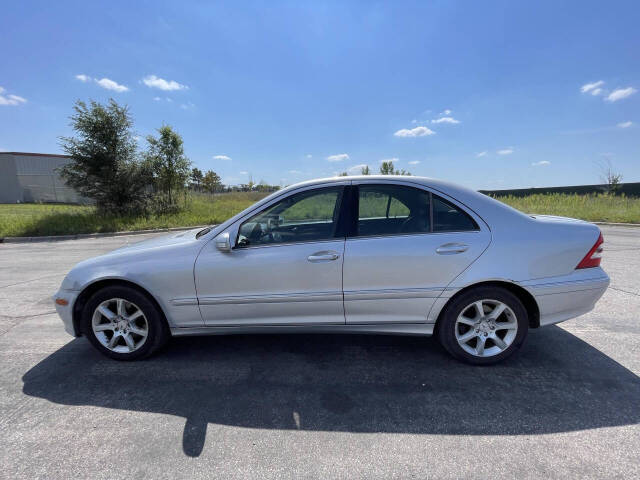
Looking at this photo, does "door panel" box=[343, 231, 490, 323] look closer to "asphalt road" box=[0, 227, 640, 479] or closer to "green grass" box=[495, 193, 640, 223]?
"asphalt road" box=[0, 227, 640, 479]

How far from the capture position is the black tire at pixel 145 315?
272 centimetres

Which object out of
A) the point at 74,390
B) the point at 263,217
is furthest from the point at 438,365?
the point at 74,390

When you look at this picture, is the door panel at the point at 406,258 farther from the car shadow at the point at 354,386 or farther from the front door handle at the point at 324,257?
the car shadow at the point at 354,386

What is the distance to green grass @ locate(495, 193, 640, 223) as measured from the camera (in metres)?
14.1

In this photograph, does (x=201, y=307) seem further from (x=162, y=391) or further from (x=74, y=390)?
(x=74, y=390)

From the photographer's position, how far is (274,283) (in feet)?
8.52

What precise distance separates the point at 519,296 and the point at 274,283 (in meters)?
2.14

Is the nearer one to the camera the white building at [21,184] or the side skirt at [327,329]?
the side skirt at [327,329]

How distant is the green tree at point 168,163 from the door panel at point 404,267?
16.2m

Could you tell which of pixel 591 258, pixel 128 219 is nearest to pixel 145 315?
pixel 591 258

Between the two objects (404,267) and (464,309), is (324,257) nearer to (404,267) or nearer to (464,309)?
(404,267)

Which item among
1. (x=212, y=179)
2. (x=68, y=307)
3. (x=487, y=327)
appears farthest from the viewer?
(x=212, y=179)

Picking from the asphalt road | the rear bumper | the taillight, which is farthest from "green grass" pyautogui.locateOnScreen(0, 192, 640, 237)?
the taillight

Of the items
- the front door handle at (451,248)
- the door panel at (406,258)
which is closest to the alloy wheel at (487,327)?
the door panel at (406,258)
